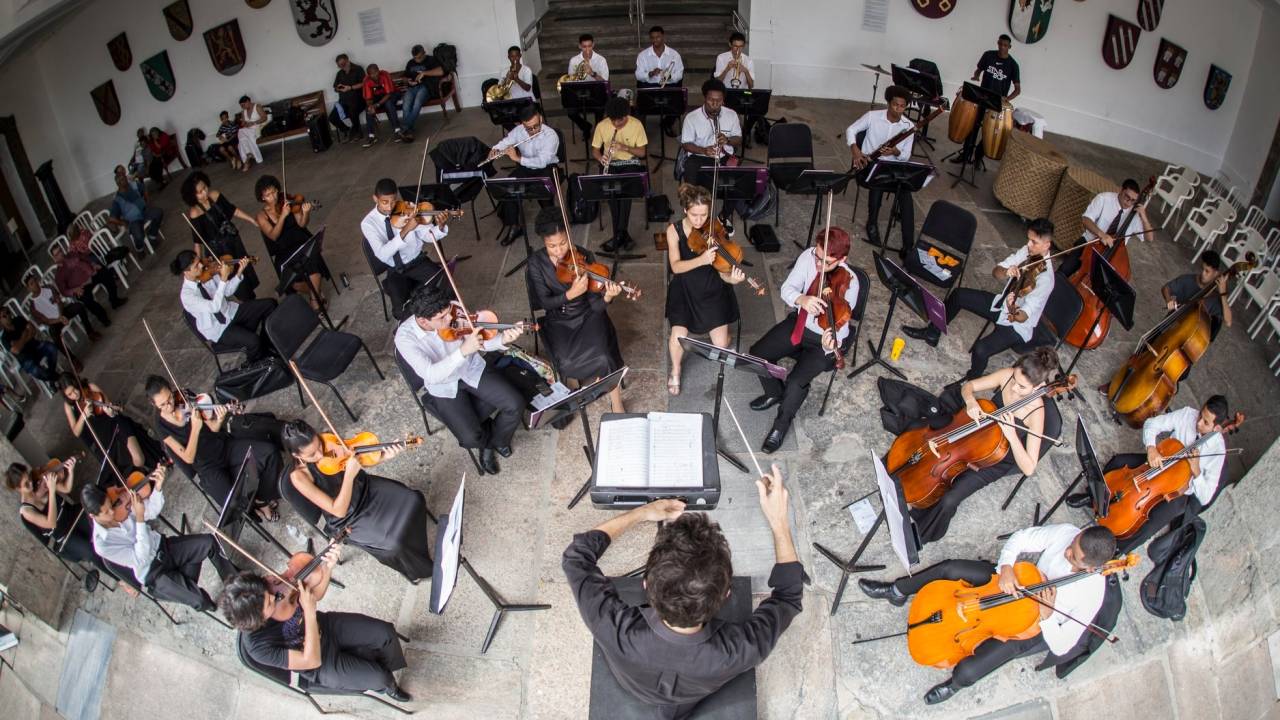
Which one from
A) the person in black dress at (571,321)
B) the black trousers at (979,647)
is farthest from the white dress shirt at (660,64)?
the black trousers at (979,647)

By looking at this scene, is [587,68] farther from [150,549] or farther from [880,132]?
[150,549]

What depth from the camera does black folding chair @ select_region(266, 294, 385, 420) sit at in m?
4.71

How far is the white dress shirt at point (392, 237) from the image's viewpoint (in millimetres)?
5379

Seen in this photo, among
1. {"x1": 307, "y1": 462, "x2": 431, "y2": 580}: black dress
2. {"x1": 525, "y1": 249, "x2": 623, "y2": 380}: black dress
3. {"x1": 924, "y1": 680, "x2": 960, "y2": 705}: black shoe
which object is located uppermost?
{"x1": 525, "y1": 249, "x2": 623, "y2": 380}: black dress

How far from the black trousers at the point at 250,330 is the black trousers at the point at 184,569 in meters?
1.60

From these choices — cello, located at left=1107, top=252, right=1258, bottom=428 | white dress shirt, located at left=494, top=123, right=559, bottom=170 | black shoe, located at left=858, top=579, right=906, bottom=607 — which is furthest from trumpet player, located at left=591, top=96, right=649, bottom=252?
cello, located at left=1107, top=252, right=1258, bottom=428

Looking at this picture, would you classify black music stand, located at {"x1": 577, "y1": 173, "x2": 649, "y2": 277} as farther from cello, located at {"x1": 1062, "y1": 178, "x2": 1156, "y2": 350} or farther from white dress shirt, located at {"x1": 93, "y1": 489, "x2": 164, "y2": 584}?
white dress shirt, located at {"x1": 93, "y1": 489, "x2": 164, "y2": 584}

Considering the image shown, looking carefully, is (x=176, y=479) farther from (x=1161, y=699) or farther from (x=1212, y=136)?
(x=1212, y=136)

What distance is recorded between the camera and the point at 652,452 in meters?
3.48

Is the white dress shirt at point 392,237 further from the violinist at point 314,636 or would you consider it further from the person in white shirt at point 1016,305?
the person in white shirt at point 1016,305

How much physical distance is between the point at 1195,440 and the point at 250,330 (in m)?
5.80

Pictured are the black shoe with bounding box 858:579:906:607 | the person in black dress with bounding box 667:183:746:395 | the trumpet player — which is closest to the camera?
the black shoe with bounding box 858:579:906:607

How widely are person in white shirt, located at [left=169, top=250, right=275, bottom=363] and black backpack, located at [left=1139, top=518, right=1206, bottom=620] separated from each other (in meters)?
5.65

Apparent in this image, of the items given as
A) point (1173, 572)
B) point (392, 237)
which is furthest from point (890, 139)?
point (392, 237)
